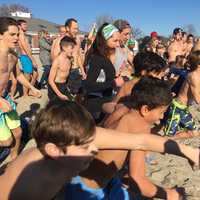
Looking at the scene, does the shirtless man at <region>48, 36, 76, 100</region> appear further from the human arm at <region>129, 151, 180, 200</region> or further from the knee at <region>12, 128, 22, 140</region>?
the human arm at <region>129, 151, 180, 200</region>

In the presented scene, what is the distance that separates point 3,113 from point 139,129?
A: 93.5 inches

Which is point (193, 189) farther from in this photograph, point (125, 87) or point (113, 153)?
point (113, 153)

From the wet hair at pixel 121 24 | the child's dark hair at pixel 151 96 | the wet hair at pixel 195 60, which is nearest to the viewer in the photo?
the child's dark hair at pixel 151 96

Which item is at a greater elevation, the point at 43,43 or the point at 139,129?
the point at 139,129

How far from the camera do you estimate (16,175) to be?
76.4 inches

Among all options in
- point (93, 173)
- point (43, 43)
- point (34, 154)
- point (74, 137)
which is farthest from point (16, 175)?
point (43, 43)

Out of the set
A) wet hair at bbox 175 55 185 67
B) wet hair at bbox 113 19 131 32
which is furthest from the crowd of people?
wet hair at bbox 175 55 185 67

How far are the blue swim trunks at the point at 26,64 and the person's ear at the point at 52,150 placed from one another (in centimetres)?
741

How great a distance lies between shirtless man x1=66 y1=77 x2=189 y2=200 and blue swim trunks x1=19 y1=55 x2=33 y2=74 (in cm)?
676

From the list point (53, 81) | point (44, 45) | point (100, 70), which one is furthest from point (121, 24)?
point (44, 45)

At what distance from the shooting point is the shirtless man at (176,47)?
9961 mm

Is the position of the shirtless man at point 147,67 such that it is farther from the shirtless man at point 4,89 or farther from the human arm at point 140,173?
the human arm at point 140,173

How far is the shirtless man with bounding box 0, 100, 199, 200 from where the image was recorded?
193 cm

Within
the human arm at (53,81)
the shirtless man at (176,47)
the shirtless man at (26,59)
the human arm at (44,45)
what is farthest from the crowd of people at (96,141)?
the human arm at (44,45)
